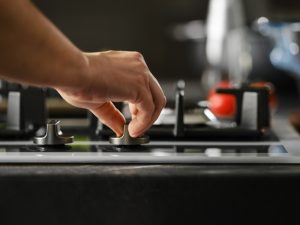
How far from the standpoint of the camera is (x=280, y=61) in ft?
6.39

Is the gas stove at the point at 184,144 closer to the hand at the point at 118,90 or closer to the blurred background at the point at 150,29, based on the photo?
the hand at the point at 118,90

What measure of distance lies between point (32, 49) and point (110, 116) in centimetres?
25

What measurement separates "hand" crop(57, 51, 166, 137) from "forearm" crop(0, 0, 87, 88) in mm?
35

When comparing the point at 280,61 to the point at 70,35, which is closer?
the point at 280,61

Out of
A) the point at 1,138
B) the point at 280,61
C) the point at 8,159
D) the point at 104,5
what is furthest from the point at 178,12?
the point at 8,159

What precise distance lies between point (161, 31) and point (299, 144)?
1947 millimetres

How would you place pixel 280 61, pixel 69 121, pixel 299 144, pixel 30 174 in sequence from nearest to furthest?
pixel 30 174
pixel 299 144
pixel 69 121
pixel 280 61

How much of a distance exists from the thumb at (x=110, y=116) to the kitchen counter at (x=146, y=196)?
0.09 metres

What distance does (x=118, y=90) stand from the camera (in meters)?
0.76

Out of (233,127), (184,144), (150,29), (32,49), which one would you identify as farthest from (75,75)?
(150,29)

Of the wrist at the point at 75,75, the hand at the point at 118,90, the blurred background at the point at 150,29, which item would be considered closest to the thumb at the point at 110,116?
the hand at the point at 118,90

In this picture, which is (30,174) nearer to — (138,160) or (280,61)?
(138,160)

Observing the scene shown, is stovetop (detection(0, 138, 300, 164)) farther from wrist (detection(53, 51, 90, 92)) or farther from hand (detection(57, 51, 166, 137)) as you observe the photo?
wrist (detection(53, 51, 90, 92))

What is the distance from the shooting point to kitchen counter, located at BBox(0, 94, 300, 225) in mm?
792
